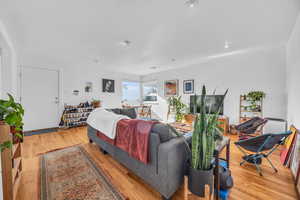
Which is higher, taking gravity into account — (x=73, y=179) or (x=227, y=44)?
(x=227, y=44)

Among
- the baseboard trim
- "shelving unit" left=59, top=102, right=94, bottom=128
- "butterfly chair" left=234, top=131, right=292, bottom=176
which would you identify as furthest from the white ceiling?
the baseboard trim

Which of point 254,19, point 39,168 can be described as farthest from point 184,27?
point 39,168

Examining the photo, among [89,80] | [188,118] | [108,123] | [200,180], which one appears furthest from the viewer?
[89,80]

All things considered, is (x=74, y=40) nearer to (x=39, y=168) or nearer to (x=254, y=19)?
(x=39, y=168)

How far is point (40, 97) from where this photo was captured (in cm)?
384

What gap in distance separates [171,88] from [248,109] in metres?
2.77

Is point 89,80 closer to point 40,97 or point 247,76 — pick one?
point 40,97

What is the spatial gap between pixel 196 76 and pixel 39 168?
4.77 m

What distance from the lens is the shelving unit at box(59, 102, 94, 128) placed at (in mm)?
4070

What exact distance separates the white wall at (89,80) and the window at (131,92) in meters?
0.34

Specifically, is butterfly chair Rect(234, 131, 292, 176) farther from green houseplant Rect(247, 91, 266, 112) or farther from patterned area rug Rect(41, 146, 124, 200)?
patterned area rug Rect(41, 146, 124, 200)

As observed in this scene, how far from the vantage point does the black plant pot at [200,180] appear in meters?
1.11

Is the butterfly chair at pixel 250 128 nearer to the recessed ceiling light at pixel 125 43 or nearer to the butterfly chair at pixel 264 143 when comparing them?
the butterfly chair at pixel 264 143

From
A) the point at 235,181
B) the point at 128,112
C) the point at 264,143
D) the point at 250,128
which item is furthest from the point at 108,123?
the point at 250,128
